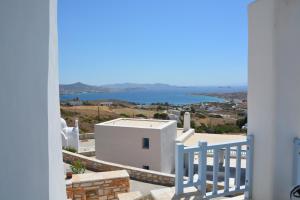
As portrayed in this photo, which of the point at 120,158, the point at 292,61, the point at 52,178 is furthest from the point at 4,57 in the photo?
the point at 120,158

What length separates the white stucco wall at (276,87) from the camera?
9.33 ft

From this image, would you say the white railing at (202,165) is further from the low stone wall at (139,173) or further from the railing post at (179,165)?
the low stone wall at (139,173)

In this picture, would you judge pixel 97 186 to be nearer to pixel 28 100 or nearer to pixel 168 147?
pixel 28 100

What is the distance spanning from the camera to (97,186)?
5578 mm

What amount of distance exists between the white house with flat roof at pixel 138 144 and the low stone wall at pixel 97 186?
6.60 metres

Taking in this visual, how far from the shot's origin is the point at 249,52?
3.16m

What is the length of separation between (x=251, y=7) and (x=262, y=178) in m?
2.14

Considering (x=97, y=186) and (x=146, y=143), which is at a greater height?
(x=97, y=186)

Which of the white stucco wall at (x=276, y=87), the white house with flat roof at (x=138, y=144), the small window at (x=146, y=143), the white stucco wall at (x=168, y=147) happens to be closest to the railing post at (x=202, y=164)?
the white stucco wall at (x=276, y=87)

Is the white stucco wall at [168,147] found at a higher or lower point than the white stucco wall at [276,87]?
lower

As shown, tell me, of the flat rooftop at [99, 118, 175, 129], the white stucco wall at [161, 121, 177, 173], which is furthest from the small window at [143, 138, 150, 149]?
the flat rooftop at [99, 118, 175, 129]

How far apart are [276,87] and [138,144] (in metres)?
10.3

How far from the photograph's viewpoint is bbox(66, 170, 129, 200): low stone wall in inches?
216

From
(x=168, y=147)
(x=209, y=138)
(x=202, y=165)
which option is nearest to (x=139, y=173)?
(x=168, y=147)
